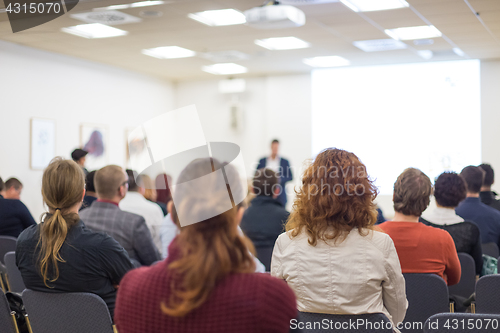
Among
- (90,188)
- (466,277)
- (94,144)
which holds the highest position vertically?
(94,144)

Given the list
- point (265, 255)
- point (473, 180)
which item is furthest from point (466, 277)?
point (265, 255)

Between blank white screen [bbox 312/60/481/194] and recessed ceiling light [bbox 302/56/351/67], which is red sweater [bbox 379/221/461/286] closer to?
blank white screen [bbox 312/60/481/194]

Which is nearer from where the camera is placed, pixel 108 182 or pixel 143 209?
pixel 108 182

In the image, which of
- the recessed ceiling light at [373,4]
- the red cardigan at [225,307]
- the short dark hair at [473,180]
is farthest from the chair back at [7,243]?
the recessed ceiling light at [373,4]

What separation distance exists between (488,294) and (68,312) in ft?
6.00

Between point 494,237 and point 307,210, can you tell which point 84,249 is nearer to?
point 307,210

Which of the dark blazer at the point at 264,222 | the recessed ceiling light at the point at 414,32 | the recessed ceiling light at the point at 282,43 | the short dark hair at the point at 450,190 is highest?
the recessed ceiling light at the point at 282,43

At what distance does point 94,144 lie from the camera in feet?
30.1

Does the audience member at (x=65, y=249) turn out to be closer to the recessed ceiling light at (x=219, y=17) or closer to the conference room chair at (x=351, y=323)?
the conference room chair at (x=351, y=323)

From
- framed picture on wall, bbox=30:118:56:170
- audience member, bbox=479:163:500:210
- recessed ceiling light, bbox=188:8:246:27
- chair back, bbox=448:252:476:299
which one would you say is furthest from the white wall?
chair back, bbox=448:252:476:299

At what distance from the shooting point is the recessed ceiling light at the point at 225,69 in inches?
378

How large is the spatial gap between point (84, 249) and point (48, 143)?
6626 mm

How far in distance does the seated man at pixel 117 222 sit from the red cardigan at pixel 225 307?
1.93 metres

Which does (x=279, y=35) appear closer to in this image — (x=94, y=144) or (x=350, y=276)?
(x=94, y=144)
